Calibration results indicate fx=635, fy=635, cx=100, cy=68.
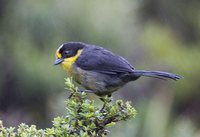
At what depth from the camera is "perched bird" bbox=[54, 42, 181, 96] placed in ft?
16.8

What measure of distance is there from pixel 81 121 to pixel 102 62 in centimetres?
178

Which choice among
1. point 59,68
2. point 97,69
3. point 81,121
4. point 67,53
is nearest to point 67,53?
point 67,53

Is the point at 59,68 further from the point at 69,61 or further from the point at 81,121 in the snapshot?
the point at 81,121

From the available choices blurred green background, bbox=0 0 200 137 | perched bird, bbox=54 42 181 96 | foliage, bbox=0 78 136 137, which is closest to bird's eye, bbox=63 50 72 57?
perched bird, bbox=54 42 181 96

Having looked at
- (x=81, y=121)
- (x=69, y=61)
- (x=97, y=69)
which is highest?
(x=69, y=61)

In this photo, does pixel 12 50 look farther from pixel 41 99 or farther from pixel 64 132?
pixel 64 132

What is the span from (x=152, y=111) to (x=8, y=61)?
10.4 ft

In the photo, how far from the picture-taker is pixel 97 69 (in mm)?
5328

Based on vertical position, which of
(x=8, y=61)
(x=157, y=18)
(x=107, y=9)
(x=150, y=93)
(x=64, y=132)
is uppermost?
(x=157, y=18)

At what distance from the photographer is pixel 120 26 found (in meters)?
10.9

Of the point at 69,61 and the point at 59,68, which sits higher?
the point at 59,68

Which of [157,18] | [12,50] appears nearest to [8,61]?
[12,50]

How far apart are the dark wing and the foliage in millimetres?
1389

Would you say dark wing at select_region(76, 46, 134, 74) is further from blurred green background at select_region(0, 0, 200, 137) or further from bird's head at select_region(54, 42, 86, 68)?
blurred green background at select_region(0, 0, 200, 137)
